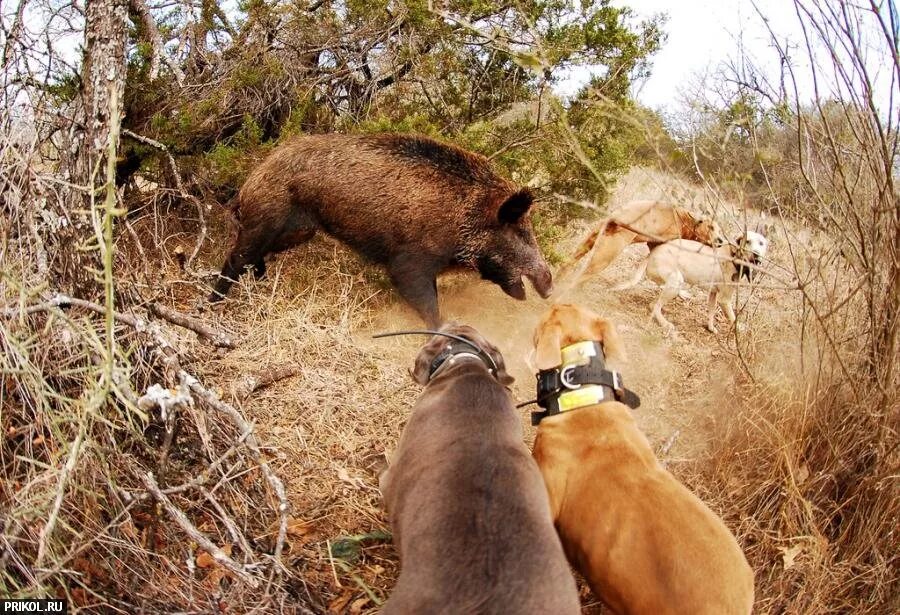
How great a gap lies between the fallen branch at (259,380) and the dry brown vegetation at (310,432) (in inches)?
0.5

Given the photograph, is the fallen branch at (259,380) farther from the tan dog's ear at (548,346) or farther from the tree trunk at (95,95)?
the tan dog's ear at (548,346)

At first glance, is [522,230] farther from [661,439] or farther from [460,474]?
[460,474]

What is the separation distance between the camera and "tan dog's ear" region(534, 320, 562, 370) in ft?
10.6

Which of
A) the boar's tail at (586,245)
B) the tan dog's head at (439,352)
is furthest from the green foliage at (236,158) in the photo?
the tan dog's head at (439,352)

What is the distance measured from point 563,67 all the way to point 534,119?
0.58 meters

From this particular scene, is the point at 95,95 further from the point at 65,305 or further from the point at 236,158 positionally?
the point at 236,158

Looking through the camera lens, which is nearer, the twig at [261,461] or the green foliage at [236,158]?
the twig at [261,461]

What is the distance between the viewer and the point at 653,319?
20.9 feet

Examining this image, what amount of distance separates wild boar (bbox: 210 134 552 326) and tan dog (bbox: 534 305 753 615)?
7.39 feet

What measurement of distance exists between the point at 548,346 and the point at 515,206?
2337mm

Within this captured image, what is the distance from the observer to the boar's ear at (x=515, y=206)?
Answer: 5.26m

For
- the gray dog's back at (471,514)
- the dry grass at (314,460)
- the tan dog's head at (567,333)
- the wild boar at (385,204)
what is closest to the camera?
the gray dog's back at (471,514)

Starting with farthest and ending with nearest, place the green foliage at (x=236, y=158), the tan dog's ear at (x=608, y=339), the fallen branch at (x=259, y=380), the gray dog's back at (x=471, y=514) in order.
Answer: the green foliage at (x=236, y=158) → the fallen branch at (x=259, y=380) → the tan dog's ear at (x=608, y=339) → the gray dog's back at (x=471, y=514)

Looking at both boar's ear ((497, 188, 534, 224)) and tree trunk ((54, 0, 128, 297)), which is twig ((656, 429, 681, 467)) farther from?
tree trunk ((54, 0, 128, 297))
